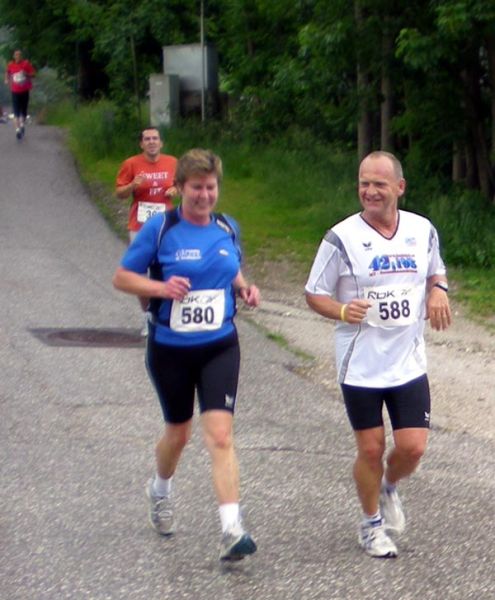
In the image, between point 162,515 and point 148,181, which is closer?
point 162,515

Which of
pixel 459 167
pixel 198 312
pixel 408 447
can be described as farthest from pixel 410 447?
pixel 459 167

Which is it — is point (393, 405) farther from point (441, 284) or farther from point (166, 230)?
point (166, 230)

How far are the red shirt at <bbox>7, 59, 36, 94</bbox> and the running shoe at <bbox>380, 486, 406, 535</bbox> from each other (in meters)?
25.3

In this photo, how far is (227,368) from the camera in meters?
6.12

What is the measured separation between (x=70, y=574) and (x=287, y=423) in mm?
3389

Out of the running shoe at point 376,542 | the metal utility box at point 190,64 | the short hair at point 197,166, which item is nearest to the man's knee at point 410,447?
the running shoe at point 376,542

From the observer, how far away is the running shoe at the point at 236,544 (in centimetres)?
575

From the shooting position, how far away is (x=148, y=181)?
40.7 feet

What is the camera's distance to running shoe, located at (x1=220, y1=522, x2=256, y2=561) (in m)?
5.75

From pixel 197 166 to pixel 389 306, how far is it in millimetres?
1050

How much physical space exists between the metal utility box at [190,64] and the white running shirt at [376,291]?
2418cm

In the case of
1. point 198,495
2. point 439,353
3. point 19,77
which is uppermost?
point 19,77

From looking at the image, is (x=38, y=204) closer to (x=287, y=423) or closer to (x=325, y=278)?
(x=287, y=423)

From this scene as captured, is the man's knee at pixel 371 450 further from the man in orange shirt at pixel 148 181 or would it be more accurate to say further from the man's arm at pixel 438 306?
the man in orange shirt at pixel 148 181
